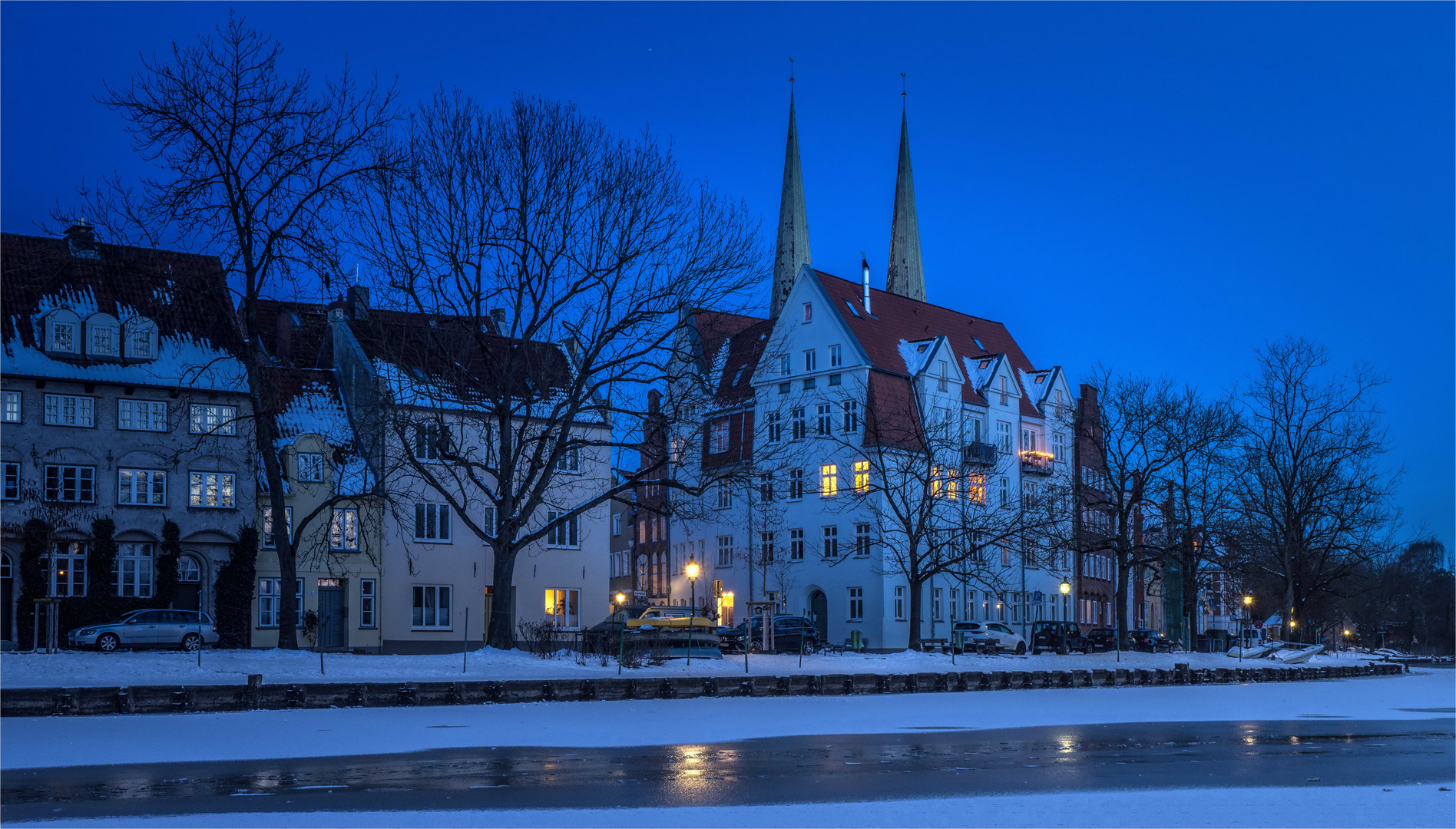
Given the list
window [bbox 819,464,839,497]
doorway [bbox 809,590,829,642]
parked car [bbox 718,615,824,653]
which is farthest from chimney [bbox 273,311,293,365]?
doorway [bbox 809,590,829,642]

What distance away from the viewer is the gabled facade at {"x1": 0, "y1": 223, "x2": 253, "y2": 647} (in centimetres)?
4972

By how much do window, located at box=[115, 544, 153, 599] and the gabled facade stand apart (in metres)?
0.04

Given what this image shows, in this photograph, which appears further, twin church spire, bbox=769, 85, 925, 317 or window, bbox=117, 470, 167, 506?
twin church spire, bbox=769, 85, 925, 317

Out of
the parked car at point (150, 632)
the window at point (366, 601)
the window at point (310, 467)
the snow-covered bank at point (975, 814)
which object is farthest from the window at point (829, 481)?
the snow-covered bank at point (975, 814)

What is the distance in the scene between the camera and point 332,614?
5653 centimetres

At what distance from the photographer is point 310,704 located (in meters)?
30.5

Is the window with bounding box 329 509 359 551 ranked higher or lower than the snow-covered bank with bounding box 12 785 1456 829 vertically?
higher

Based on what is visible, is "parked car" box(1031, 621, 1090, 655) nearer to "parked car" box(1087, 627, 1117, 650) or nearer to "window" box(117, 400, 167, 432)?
"parked car" box(1087, 627, 1117, 650)

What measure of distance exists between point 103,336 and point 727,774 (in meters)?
42.1

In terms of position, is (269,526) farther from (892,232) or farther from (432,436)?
(892,232)

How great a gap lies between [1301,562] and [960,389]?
2044cm

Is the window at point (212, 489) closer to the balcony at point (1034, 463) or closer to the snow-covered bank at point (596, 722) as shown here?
the snow-covered bank at point (596, 722)

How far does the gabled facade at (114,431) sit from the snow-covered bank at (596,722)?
899 inches

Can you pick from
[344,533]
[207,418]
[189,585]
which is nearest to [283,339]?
[207,418]
